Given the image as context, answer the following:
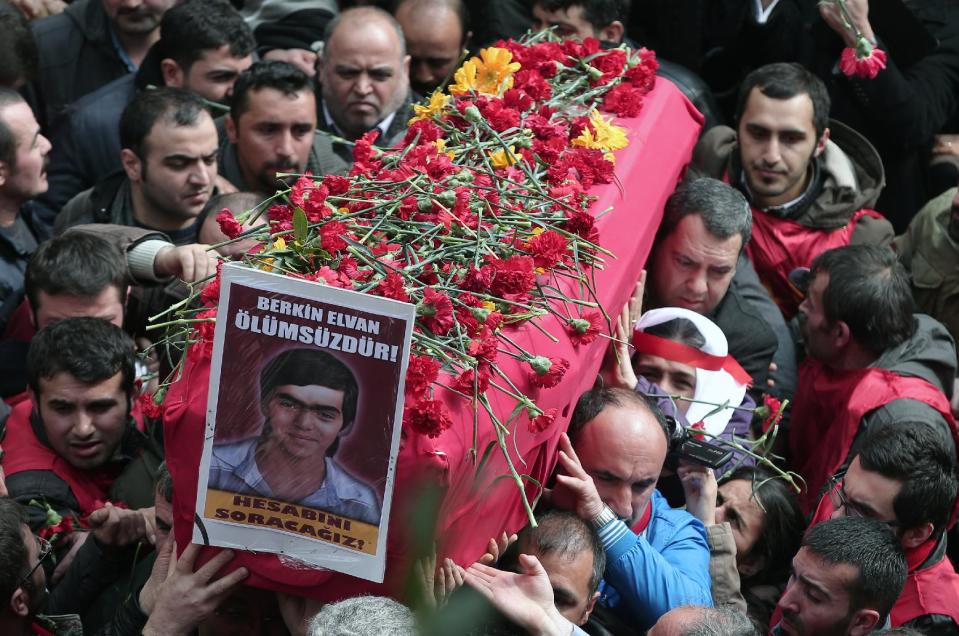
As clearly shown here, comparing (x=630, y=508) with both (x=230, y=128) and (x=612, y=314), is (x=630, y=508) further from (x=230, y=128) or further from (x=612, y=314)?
(x=230, y=128)

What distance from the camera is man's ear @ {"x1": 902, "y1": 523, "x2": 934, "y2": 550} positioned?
12.5 ft

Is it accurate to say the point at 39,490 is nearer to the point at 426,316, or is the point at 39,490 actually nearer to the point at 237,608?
the point at 237,608

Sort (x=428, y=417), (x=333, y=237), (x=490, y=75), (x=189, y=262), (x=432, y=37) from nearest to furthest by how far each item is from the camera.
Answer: (x=428, y=417)
(x=333, y=237)
(x=189, y=262)
(x=490, y=75)
(x=432, y=37)

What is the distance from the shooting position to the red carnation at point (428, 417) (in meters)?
2.83

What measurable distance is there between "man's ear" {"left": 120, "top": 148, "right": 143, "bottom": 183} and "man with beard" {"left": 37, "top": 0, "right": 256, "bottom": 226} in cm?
58

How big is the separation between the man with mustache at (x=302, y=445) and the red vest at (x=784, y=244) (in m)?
2.78

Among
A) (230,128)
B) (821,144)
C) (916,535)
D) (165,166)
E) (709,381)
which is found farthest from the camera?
(230,128)

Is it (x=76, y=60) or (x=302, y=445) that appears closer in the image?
(x=302, y=445)

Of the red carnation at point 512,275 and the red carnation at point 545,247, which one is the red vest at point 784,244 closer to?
the red carnation at point 545,247

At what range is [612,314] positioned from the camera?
159 inches

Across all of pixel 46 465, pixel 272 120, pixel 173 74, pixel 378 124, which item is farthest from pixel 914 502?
pixel 173 74

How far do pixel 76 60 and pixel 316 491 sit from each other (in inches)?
164

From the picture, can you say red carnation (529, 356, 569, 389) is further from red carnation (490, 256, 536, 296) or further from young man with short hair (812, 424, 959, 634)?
young man with short hair (812, 424, 959, 634)

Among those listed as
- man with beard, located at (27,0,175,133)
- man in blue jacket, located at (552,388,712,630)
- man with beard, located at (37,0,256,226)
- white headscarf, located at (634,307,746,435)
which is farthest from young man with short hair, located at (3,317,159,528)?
man with beard, located at (27,0,175,133)
